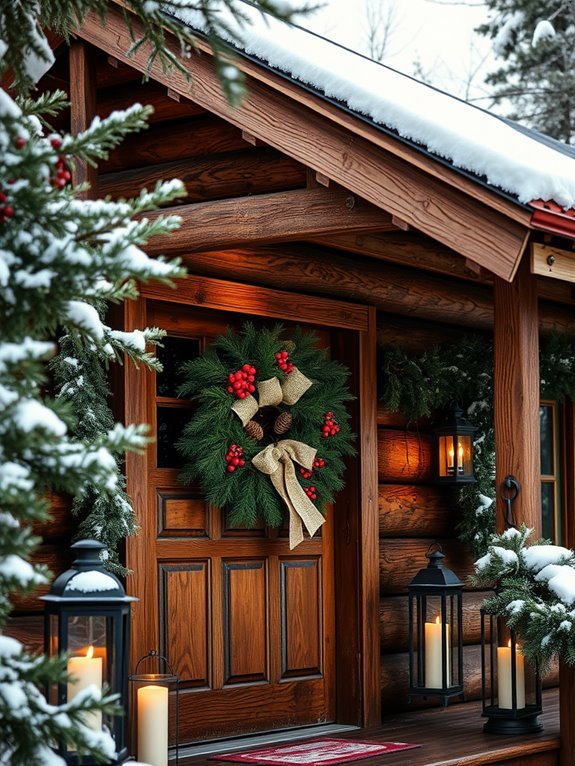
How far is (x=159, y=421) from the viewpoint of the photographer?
584 cm

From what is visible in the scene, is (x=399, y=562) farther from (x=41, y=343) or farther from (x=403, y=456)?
(x=41, y=343)

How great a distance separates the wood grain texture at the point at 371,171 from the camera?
464 centimetres

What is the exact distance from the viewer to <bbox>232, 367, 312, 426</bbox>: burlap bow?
5891mm

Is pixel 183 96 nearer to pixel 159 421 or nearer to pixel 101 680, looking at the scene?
pixel 159 421

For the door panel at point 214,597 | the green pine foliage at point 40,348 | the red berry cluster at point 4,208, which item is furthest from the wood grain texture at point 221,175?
the red berry cluster at point 4,208

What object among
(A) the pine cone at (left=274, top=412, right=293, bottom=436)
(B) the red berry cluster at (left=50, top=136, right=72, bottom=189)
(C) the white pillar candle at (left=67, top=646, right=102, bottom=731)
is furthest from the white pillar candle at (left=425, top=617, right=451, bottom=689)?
(B) the red berry cluster at (left=50, top=136, right=72, bottom=189)

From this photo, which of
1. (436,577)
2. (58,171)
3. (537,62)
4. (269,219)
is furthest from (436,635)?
(537,62)

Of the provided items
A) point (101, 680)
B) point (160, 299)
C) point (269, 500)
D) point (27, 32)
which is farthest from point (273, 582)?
point (27, 32)

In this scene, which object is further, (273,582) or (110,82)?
(273,582)

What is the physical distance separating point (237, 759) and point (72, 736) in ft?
9.70

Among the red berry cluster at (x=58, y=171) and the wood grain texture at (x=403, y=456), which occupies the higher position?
the red berry cluster at (x=58, y=171)

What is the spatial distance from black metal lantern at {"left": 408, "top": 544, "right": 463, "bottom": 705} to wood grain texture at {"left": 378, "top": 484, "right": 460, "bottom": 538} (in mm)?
740

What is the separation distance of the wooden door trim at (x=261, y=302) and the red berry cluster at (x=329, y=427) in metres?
0.49

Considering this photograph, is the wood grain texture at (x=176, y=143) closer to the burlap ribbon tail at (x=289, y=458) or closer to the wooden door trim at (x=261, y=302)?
the wooden door trim at (x=261, y=302)
